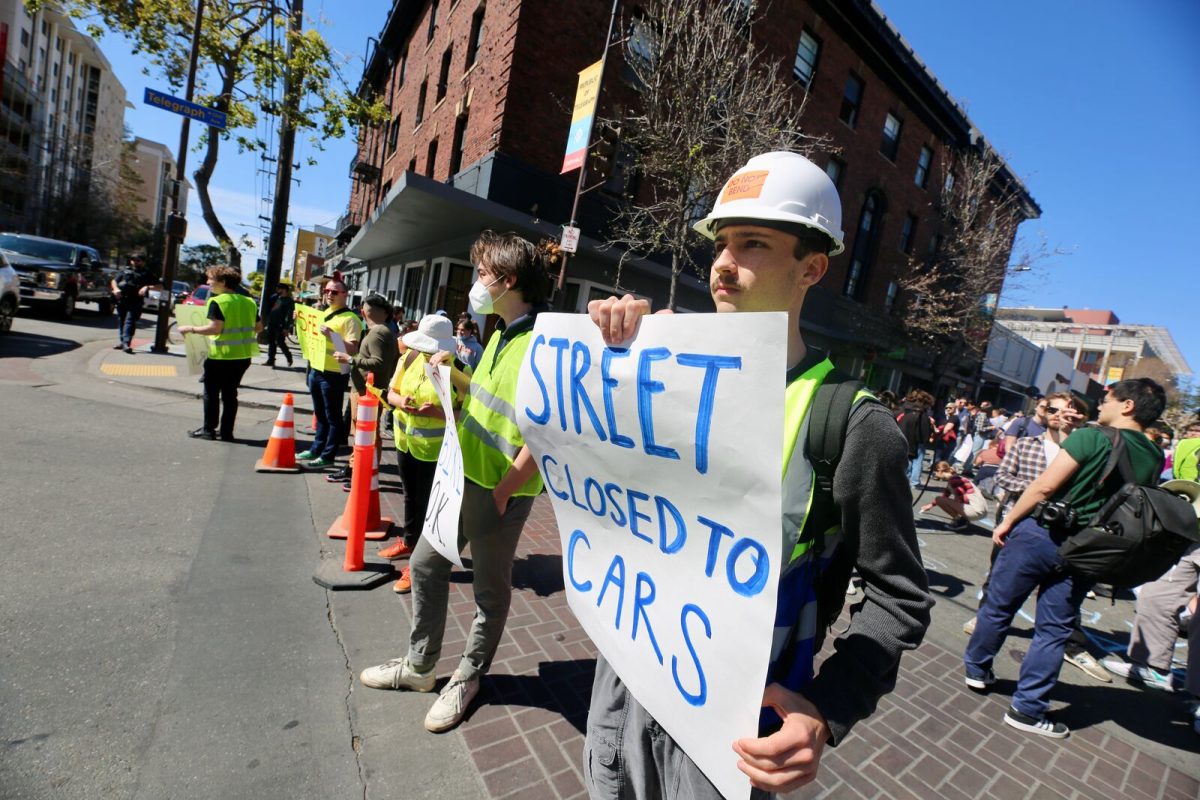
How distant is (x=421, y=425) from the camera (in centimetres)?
347

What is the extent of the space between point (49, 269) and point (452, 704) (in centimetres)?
1783

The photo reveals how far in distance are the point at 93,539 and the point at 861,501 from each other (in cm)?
473

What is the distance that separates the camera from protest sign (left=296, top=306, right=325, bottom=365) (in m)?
5.86

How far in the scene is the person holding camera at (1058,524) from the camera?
3.09 meters

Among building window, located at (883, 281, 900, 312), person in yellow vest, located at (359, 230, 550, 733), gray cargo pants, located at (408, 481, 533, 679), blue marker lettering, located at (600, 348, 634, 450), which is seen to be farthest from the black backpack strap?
building window, located at (883, 281, 900, 312)

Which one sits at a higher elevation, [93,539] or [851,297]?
[851,297]

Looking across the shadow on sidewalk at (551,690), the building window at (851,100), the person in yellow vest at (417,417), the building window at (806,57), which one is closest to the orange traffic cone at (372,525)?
the person in yellow vest at (417,417)

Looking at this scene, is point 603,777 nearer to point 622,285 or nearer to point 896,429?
point 896,429

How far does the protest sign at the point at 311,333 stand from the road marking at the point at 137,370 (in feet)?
15.4

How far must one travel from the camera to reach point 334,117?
12.9m

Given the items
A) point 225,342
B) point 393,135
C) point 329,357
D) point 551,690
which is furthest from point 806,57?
point 551,690

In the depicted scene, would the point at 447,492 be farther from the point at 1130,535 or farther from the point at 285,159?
the point at 285,159

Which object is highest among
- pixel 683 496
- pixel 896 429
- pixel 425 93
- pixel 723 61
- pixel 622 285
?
pixel 425 93

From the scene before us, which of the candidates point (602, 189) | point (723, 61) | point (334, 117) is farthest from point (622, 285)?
point (334, 117)
